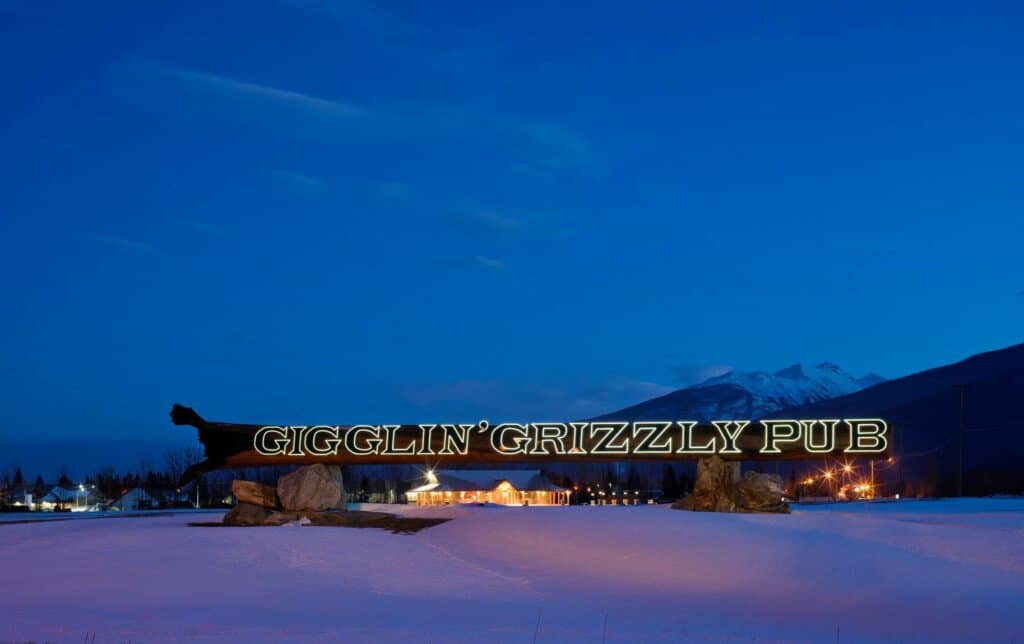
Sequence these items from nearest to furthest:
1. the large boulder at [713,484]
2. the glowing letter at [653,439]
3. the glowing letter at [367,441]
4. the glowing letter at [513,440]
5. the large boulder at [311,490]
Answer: the large boulder at [713,484], the glowing letter at [653,439], the glowing letter at [513,440], the glowing letter at [367,441], the large boulder at [311,490]

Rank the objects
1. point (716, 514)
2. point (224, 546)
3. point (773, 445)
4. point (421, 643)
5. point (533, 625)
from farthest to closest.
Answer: point (773, 445) < point (716, 514) < point (224, 546) < point (533, 625) < point (421, 643)

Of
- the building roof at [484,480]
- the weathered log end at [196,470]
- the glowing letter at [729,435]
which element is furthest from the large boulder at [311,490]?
the building roof at [484,480]

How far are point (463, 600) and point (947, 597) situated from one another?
29.2ft

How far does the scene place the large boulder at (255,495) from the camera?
33.8 meters

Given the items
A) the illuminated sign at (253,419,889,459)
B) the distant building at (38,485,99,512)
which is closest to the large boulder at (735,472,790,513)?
the illuminated sign at (253,419,889,459)

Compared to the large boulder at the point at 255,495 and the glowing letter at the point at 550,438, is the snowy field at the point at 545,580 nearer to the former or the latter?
the glowing letter at the point at 550,438

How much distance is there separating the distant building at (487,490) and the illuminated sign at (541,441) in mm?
43259

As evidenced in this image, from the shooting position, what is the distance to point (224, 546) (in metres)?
25.6

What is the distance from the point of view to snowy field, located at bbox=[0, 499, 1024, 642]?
15.3 metres

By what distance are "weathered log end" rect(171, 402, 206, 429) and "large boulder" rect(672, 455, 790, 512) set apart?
16.4 meters

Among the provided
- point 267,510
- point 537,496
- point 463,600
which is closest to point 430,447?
point 267,510

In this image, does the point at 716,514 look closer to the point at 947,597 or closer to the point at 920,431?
the point at 947,597

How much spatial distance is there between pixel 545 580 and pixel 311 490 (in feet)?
48.7

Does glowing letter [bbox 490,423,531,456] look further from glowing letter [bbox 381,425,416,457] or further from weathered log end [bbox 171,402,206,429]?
weathered log end [bbox 171,402,206,429]
